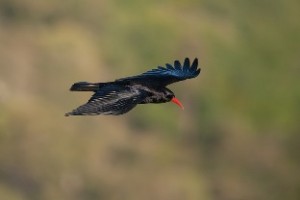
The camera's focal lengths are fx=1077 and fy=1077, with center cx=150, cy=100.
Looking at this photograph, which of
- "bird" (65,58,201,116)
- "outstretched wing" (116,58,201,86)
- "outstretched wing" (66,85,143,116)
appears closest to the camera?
"outstretched wing" (66,85,143,116)

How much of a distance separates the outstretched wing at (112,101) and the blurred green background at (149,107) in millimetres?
41379

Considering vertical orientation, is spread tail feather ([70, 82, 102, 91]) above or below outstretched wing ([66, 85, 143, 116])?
above

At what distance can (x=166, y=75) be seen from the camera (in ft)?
111

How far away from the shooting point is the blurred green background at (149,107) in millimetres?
74375

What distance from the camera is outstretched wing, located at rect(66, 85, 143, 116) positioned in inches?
1093

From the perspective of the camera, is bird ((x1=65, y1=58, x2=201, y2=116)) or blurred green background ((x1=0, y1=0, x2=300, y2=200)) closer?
bird ((x1=65, y1=58, x2=201, y2=116))

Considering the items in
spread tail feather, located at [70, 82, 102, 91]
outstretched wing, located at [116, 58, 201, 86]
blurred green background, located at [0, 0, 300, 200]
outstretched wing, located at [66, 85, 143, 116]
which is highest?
blurred green background, located at [0, 0, 300, 200]

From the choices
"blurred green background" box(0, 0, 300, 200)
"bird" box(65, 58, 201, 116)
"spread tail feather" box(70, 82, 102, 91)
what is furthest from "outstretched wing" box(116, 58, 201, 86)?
"blurred green background" box(0, 0, 300, 200)

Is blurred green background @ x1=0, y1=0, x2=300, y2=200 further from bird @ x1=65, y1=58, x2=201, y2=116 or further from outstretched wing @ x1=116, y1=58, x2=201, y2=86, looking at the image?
bird @ x1=65, y1=58, x2=201, y2=116

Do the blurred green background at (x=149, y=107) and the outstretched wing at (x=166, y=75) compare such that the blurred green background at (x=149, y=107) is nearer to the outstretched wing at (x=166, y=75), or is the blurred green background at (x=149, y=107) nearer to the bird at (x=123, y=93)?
the outstretched wing at (x=166, y=75)

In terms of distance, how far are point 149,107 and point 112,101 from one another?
177 ft

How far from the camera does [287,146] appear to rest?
289 feet

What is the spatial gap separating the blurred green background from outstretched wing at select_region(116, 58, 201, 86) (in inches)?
1429

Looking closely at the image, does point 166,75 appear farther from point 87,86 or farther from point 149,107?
point 149,107
